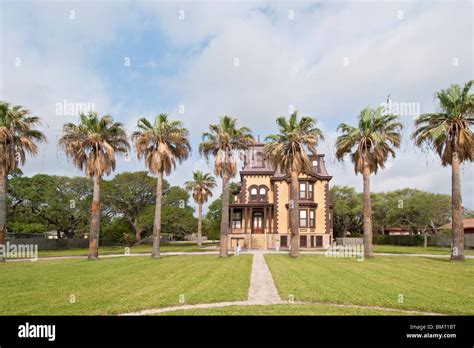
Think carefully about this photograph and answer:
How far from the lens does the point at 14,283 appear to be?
14547 mm

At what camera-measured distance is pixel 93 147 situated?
27.8m

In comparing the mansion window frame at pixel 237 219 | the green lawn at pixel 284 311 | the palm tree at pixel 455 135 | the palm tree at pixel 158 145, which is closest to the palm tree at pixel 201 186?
the mansion window frame at pixel 237 219

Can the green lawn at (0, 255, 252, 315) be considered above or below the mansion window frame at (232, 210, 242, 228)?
below

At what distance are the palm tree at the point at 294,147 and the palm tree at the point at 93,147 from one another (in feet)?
41.0

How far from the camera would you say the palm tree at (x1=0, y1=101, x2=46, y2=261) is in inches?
1022

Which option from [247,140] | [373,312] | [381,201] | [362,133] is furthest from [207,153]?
[381,201]

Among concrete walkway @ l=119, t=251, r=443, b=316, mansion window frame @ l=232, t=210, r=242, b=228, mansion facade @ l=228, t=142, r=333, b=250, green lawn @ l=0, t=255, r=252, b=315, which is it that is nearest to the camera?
concrete walkway @ l=119, t=251, r=443, b=316

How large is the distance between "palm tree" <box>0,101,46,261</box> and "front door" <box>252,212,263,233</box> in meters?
26.9

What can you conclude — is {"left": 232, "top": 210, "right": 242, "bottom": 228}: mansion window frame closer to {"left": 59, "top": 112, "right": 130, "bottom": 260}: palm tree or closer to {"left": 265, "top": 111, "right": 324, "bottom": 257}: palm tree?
{"left": 265, "top": 111, "right": 324, "bottom": 257}: palm tree

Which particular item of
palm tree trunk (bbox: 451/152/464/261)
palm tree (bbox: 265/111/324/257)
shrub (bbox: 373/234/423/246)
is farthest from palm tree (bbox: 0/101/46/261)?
shrub (bbox: 373/234/423/246)

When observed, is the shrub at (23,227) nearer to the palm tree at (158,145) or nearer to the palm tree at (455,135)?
the palm tree at (158,145)

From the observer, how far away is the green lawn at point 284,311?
29.8 ft

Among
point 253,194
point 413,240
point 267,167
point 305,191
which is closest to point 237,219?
point 253,194
